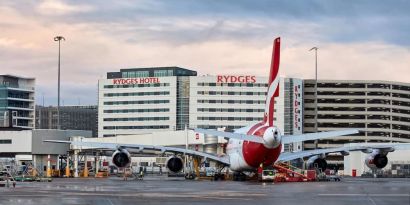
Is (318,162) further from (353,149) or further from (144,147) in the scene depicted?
(144,147)

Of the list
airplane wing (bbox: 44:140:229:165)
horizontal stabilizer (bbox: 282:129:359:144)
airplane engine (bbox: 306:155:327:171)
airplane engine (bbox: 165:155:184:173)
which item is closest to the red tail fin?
horizontal stabilizer (bbox: 282:129:359:144)

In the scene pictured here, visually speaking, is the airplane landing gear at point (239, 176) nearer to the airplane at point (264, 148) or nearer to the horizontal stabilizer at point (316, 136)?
the airplane at point (264, 148)

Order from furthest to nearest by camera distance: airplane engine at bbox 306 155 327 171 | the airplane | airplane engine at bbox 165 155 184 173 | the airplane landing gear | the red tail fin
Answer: airplane engine at bbox 306 155 327 171, airplane engine at bbox 165 155 184 173, the airplane landing gear, the red tail fin, the airplane

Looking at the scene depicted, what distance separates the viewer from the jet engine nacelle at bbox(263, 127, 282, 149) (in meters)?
67.1

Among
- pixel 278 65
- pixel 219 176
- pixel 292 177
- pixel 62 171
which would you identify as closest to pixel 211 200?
pixel 278 65

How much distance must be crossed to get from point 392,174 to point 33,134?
191ft

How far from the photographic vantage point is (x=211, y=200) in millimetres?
36812

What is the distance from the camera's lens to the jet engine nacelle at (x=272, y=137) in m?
67.1

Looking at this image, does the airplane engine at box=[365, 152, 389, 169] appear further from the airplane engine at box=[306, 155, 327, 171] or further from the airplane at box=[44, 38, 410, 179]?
the airplane engine at box=[306, 155, 327, 171]

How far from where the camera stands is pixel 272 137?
67188 millimetres

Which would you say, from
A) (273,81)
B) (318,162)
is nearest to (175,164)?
(318,162)

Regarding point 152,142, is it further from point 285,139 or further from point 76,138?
point 285,139

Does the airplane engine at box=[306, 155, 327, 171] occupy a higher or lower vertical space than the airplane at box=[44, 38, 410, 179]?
lower

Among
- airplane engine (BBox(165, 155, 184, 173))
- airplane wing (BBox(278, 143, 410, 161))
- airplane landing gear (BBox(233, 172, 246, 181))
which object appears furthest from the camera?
airplane engine (BBox(165, 155, 184, 173))
